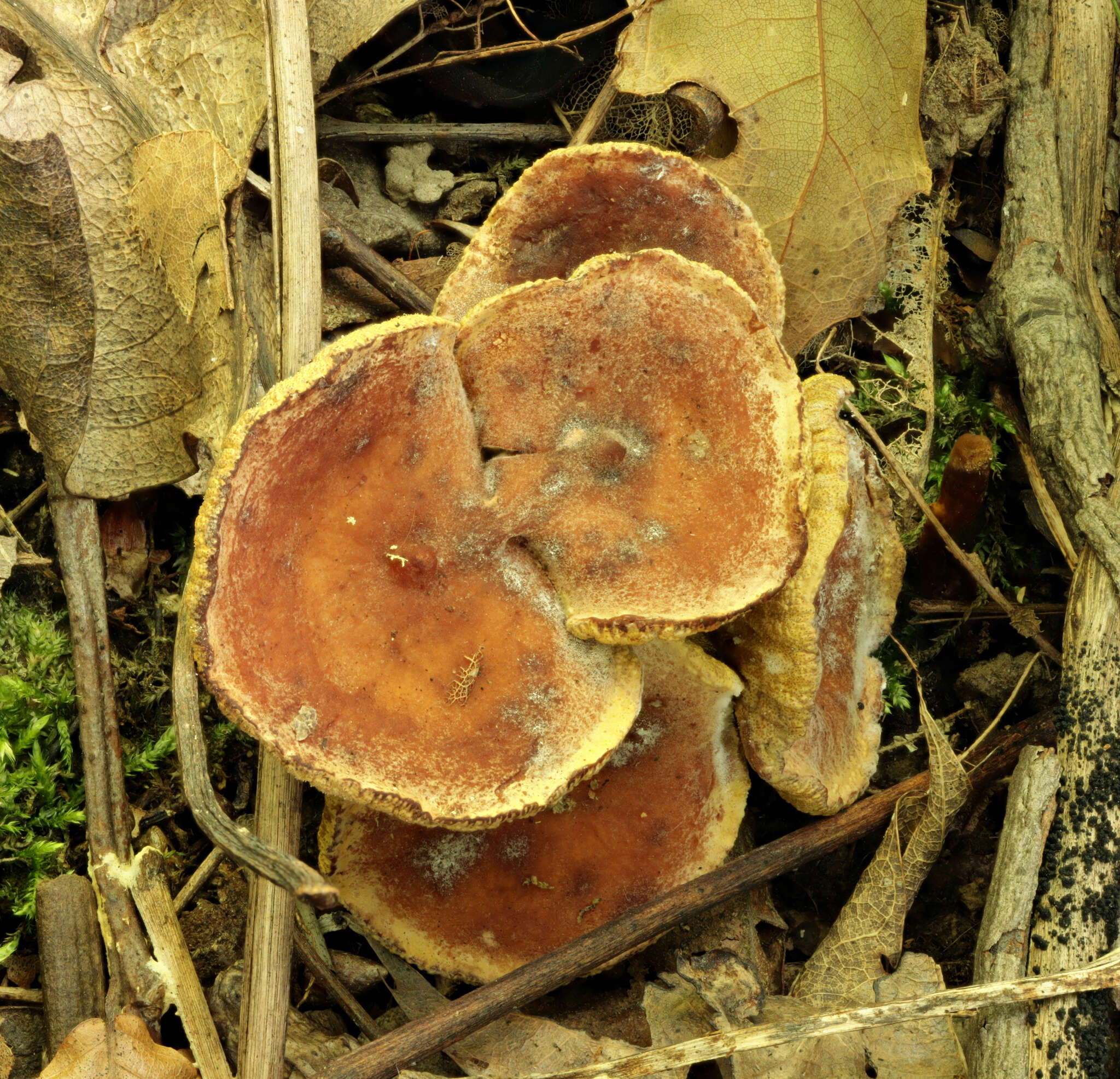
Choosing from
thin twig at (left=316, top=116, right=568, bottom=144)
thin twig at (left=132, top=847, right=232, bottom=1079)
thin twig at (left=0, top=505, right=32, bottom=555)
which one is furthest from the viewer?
thin twig at (left=316, top=116, right=568, bottom=144)

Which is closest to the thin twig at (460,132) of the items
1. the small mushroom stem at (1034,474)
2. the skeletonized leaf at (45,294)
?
the skeletonized leaf at (45,294)

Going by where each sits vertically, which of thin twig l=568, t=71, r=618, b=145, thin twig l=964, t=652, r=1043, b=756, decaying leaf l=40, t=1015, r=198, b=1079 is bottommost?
decaying leaf l=40, t=1015, r=198, b=1079

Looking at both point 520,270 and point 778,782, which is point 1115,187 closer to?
point 520,270

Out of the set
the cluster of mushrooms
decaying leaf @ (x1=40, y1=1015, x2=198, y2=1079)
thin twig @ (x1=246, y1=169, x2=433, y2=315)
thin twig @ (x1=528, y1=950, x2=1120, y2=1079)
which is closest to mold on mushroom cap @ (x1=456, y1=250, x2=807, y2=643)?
the cluster of mushrooms

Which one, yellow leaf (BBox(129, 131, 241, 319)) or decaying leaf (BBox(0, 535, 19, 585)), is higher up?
yellow leaf (BBox(129, 131, 241, 319))

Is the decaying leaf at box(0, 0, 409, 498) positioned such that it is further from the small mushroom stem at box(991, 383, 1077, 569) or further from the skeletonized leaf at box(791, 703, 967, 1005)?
the small mushroom stem at box(991, 383, 1077, 569)

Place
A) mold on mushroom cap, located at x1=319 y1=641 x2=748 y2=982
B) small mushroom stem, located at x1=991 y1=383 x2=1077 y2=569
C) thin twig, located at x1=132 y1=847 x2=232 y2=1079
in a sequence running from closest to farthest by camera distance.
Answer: thin twig, located at x1=132 y1=847 x2=232 y2=1079 → mold on mushroom cap, located at x1=319 y1=641 x2=748 y2=982 → small mushroom stem, located at x1=991 y1=383 x2=1077 y2=569

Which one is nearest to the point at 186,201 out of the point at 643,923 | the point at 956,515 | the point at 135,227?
the point at 135,227
